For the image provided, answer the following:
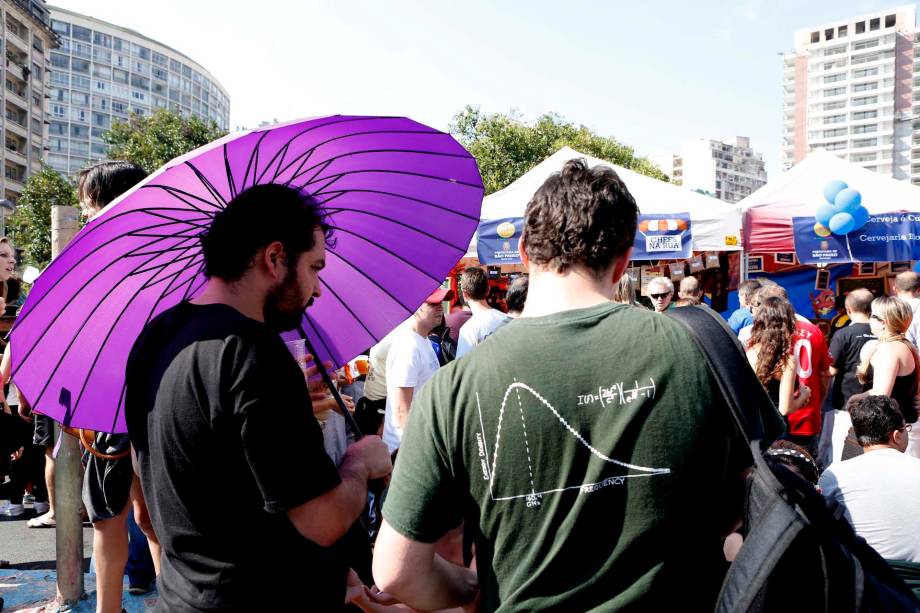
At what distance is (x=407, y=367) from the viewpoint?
452 cm

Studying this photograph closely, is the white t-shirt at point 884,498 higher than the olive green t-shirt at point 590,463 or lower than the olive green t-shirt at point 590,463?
lower

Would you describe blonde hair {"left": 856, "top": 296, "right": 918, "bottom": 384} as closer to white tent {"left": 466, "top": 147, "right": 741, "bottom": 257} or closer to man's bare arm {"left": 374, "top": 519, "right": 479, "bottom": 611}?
white tent {"left": 466, "top": 147, "right": 741, "bottom": 257}

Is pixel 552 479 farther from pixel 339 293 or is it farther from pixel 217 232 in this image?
pixel 339 293

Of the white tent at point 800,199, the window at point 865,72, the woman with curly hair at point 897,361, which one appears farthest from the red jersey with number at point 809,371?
the window at point 865,72

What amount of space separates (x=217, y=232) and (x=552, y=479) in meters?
1.01

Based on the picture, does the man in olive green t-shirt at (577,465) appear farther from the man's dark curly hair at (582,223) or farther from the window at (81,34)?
the window at (81,34)

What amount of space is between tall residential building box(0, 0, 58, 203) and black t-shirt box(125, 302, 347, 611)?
2843 inches

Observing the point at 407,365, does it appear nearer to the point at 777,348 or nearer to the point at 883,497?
the point at 777,348

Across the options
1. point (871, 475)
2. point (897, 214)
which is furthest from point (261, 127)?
point (897, 214)

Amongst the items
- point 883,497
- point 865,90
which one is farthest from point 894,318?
point 865,90

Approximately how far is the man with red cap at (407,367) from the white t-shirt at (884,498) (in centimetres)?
245

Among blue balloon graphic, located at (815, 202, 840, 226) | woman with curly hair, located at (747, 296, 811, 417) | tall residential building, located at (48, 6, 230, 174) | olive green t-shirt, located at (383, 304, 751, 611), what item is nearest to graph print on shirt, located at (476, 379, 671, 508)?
olive green t-shirt, located at (383, 304, 751, 611)

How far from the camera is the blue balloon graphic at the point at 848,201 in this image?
7348 millimetres

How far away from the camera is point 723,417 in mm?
1268
